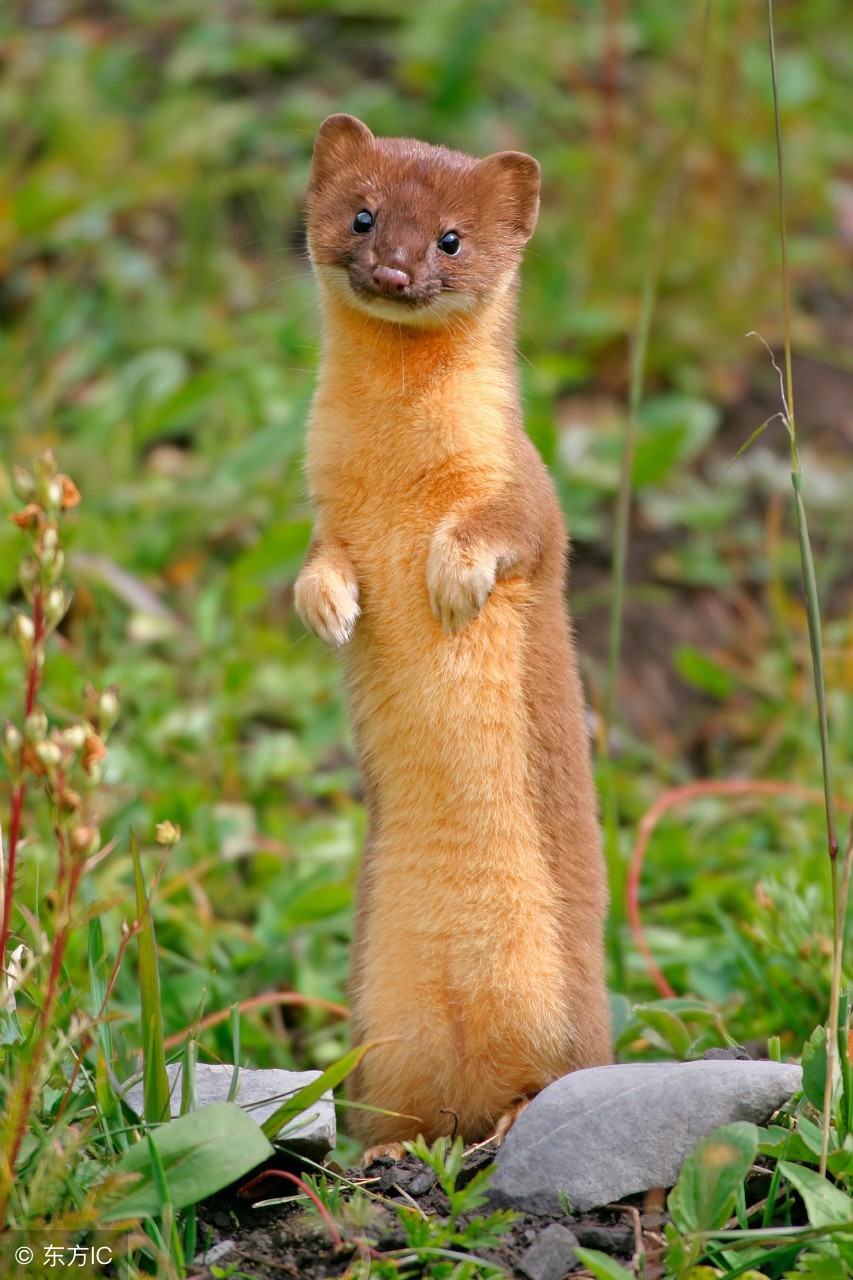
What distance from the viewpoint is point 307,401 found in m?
5.95

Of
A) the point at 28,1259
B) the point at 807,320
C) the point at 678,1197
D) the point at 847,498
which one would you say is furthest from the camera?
the point at 807,320

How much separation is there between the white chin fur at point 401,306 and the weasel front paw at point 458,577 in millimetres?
475

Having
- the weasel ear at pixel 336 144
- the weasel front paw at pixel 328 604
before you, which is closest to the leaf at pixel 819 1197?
the weasel front paw at pixel 328 604

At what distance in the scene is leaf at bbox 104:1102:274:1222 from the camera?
94.4 inches

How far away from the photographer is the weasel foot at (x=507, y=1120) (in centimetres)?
305

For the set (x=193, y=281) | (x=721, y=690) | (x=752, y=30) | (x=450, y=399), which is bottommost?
(x=721, y=690)

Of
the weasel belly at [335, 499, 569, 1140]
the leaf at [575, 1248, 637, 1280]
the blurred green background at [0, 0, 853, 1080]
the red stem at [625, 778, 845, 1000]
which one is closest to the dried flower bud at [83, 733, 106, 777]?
the weasel belly at [335, 499, 569, 1140]

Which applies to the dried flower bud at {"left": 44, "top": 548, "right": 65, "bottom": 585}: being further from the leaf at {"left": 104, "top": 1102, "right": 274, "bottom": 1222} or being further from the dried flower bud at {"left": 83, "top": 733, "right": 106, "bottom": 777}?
the leaf at {"left": 104, "top": 1102, "right": 274, "bottom": 1222}

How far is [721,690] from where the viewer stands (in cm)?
586

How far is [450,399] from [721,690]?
3.01 m

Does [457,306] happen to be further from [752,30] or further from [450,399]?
[752,30]

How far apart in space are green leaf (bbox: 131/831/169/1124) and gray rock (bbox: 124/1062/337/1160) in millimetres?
102

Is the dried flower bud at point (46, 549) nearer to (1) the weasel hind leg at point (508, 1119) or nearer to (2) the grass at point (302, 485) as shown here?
(2) the grass at point (302, 485)

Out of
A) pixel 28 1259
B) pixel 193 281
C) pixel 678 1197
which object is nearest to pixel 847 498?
pixel 193 281
